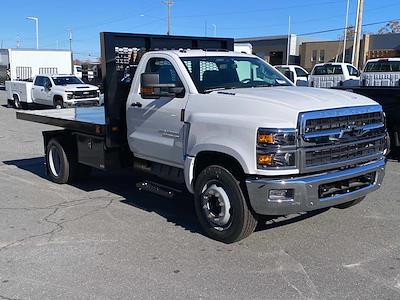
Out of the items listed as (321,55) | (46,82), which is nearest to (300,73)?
(46,82)

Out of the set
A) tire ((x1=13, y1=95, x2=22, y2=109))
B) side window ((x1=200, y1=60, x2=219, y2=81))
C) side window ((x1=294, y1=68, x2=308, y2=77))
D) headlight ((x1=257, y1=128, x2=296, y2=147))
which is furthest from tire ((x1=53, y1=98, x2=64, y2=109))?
headlight ((x1=257, y1=128, x2=296, y2=147))

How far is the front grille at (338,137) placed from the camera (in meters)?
Result: 4.82

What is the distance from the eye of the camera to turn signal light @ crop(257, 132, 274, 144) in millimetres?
4754

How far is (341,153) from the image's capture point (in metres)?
5.09

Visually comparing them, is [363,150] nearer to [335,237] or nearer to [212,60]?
[335,237]

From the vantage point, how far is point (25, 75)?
119 feet

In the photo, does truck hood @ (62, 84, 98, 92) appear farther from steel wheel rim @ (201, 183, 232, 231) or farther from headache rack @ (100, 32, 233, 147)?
steel wheel rim @ (201, 183, 232, 231)

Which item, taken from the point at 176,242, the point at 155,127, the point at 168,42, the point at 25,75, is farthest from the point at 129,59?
the point at 25,75

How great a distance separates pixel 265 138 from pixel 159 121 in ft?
6.03

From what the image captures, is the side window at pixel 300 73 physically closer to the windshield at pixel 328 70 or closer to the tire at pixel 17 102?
the windshield at pixel 328 70

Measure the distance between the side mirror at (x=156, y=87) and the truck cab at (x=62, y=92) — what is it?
16424 millimetres

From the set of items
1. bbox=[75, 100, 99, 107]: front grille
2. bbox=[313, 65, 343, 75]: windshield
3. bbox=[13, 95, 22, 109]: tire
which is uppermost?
bbox=[313, 65, 343, 75]: windshield

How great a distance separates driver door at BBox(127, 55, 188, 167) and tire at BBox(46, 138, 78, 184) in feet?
5.92

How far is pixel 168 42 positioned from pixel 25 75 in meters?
31.5
